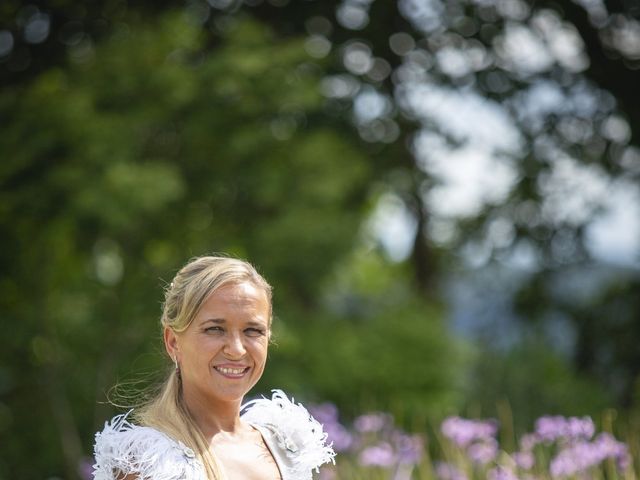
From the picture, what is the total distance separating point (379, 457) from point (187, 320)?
281 cm

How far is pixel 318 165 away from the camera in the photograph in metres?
9.62

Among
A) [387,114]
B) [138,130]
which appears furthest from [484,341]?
[138,130]

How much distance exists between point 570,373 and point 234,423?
9.53 m

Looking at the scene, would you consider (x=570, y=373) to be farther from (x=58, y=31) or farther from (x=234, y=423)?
(x=234, y=423)

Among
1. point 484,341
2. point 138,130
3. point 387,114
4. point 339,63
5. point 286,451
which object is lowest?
point 484,341

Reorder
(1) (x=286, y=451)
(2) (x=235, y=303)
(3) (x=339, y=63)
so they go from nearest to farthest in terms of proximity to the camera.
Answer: (2) (x=235, y=303) < (1) (x=286, y=451) < (3) (x=339, y=63)

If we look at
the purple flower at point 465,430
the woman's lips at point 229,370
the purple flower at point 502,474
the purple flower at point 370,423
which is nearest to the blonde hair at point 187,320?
the woman's lips at point 229,370

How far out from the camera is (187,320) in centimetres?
220

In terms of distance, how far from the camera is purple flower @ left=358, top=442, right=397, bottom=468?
483 cm

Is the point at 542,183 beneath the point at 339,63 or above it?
beneath

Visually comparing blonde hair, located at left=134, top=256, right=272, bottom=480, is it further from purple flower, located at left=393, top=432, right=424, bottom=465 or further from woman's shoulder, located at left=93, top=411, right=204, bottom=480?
purple flower, located at left=393, top=432, right=424, bottom=465

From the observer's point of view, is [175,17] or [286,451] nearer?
[286,451]

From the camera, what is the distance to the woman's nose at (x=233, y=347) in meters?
2.18

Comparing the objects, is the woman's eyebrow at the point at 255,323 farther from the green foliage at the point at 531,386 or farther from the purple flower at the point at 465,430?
the green foliage at the point at 531,386
